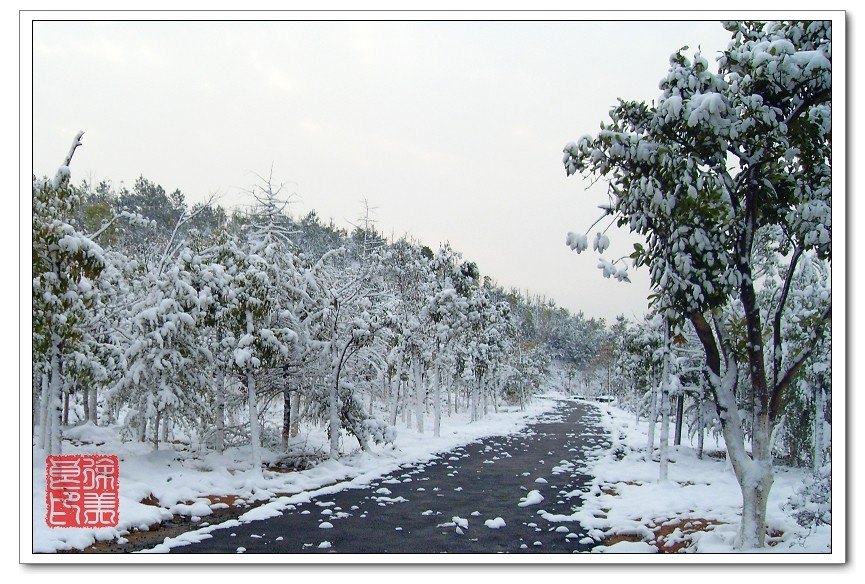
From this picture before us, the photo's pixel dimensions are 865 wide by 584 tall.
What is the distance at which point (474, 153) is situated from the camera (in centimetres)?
897

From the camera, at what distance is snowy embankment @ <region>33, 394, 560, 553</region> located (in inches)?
293

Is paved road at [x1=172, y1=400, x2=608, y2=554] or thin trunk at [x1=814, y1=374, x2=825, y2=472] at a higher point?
thin trunk at [x1=814, y1=374, x2=825, y2=472]

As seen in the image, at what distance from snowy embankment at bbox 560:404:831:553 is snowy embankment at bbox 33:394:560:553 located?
482 centimetres

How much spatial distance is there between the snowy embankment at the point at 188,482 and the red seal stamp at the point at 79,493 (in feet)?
0.34

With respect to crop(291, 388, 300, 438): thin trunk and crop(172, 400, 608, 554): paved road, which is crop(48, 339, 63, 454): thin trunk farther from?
crop(291, 388, 300, 438): thin trunk

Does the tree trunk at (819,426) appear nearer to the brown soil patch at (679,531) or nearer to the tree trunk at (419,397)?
the brown soil patch at (679,531)

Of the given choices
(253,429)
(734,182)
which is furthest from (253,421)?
(734,182)

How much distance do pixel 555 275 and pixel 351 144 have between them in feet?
11.0

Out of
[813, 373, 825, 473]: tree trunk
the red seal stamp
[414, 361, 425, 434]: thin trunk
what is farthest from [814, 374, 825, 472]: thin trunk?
[414, 361, 425, 434]: thin trunk

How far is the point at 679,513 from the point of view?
929 cm

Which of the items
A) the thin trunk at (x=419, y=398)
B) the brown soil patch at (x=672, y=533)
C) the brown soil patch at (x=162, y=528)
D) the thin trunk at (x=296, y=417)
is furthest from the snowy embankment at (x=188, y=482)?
the thin trunk at (x=419, y=398)
